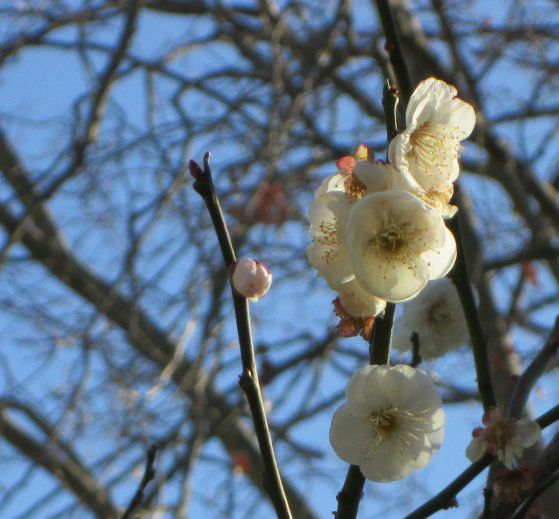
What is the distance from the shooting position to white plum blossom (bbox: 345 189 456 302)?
107cm

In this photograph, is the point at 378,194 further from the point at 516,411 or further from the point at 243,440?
the point at 243,440

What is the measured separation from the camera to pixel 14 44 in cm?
357

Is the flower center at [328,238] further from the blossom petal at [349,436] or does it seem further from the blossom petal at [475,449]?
the blossom petal at [475,449]

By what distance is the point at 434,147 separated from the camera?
1.20 meters

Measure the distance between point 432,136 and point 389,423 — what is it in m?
0.37

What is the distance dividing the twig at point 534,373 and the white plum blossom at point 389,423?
16.6 inches

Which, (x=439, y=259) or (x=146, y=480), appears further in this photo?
(x=146, y=480)

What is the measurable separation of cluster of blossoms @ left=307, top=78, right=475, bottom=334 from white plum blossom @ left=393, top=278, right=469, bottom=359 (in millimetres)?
537

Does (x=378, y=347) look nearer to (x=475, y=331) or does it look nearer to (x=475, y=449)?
(x=475, y=449)

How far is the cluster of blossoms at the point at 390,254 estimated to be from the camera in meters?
1.08

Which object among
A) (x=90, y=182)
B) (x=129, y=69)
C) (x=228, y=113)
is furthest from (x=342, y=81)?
(x=90, y=182)

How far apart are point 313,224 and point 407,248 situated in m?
0.12

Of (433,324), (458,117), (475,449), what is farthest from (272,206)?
(475,449)

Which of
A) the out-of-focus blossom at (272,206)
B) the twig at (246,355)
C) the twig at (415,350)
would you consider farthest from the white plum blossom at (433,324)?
the out-of-focus blossom at (272,206)
